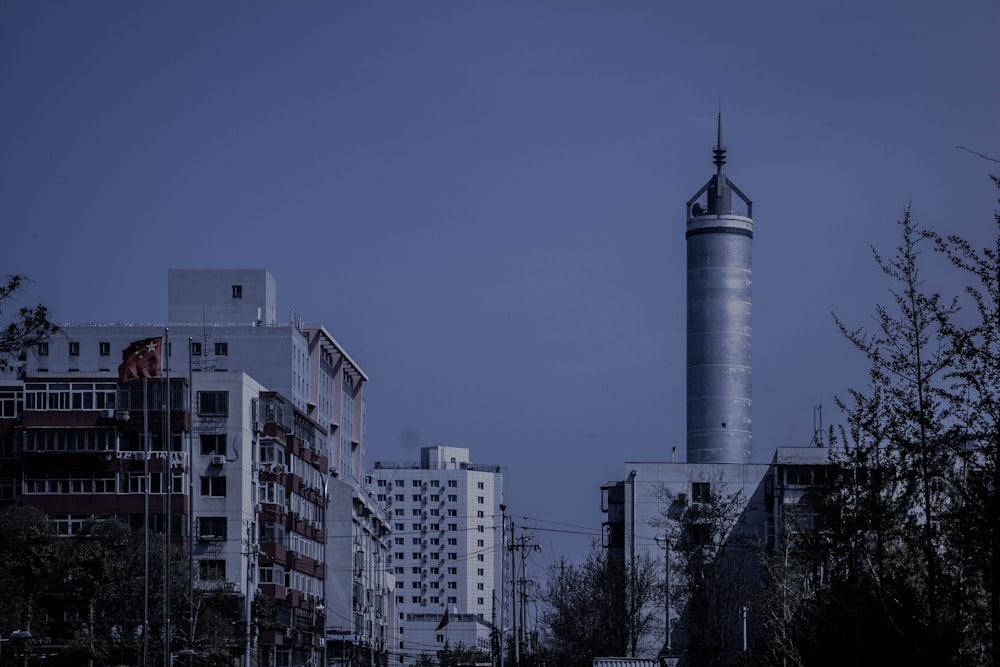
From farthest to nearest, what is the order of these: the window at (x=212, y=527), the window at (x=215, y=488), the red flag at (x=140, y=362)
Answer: the window at (x=215, y=488), the window at (x=212, y=527), the red flag at (x=140, y=362)

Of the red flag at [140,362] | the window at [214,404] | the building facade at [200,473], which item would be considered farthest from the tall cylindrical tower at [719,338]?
the red flag at [140,362]

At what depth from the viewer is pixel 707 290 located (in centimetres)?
18062

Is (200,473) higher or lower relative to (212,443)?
lower

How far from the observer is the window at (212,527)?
90.1m

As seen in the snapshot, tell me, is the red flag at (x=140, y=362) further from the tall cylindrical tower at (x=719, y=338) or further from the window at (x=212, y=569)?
the tall cylindrical tower at (x=719, y=338)

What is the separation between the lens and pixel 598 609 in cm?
8694

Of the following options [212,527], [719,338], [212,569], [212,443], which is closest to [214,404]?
[212,443]

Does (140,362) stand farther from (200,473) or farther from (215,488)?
(215,488)

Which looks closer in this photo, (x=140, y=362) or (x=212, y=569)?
(x=140, y=362)

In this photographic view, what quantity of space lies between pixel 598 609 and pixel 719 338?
93984 millimetres

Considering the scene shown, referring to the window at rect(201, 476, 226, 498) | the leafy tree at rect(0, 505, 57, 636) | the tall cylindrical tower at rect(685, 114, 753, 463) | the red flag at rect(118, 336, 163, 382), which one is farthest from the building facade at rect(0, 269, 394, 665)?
the tall cylindrical tower at rect(685, 114, 753, 463)

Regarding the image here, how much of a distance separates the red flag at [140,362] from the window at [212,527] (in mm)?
8580

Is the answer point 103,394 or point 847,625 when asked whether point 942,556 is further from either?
point 103,394

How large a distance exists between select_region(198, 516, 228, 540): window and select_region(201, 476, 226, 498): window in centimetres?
125
